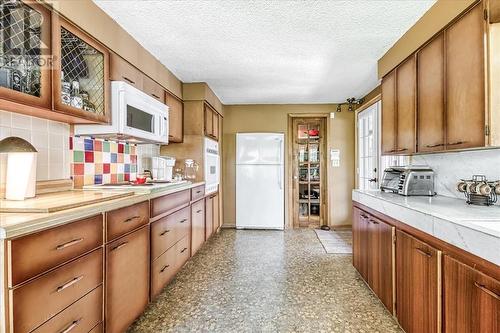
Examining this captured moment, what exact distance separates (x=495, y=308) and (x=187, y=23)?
7.94 ft

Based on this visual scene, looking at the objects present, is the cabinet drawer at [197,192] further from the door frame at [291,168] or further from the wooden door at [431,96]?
the wooden door at [431,96]

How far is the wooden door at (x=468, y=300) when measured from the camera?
1.05m

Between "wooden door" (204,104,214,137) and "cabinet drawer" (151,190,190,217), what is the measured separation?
1242 mm

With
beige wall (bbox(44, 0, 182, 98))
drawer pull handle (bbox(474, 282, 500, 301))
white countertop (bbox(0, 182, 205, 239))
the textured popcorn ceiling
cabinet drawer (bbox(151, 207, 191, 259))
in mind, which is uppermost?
the textured popcorn ceiling

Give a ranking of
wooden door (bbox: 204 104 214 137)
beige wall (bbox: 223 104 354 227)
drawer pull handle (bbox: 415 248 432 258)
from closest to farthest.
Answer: drawer pull handle (bbox: 415 248 432 258)
wooden door (bbox: 204 104 214 137)
beige wall (bbox: 223 104 354 227)

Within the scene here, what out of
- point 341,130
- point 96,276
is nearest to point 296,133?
point 341,130

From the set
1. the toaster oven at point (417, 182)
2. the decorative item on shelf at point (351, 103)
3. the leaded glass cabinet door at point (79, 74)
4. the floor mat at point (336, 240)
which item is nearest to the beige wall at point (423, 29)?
the toaster oven at point (417, 182)

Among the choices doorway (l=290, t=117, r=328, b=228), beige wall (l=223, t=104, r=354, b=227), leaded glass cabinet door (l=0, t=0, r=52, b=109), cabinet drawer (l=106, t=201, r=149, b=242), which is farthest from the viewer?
doorway (l=290, t=117, r=328, b=228)

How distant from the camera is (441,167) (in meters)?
2.40

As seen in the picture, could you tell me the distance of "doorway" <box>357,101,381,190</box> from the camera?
395cm

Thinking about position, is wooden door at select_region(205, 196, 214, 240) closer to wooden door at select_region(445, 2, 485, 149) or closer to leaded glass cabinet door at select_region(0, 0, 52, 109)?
leaded glass cabinet door at select_region(0, 0, 52, 109)

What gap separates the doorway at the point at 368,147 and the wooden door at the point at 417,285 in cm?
223

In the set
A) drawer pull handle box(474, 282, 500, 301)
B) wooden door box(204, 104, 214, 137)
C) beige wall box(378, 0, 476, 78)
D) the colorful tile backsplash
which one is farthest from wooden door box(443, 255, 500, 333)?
wooden door box(204, 104, 214, 137)

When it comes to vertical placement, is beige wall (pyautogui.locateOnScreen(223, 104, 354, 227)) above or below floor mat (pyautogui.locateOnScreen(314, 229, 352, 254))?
above
